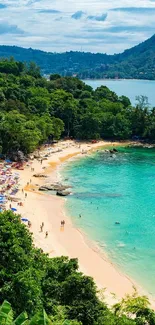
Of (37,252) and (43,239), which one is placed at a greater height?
(37,252)

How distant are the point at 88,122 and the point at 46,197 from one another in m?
29.7

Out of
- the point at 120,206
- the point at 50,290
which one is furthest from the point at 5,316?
the point at 120,206

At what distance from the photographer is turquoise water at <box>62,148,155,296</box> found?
101 feet

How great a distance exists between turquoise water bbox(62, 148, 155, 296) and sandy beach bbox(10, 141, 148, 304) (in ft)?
3.24

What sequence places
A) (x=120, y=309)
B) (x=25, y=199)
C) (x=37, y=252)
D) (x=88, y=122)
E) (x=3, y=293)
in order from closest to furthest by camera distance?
(x=3, y=293) < (x=120, y=309) < (x=37, y=252) < (x=25, y=199) < (x=88, y=122)

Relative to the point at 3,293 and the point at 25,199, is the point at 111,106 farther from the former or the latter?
the point at 3,293

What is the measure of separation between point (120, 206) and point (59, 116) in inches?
1386

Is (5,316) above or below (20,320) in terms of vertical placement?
above

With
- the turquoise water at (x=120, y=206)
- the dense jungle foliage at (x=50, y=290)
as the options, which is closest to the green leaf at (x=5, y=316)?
the dense jungle foliage at (x=50, y=290)

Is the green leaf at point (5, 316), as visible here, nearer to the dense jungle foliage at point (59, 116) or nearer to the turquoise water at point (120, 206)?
the turquoise water at point (120, 206)

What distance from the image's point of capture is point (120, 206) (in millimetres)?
41531

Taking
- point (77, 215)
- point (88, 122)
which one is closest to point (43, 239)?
point (77, 215)

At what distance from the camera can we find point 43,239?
32.8m

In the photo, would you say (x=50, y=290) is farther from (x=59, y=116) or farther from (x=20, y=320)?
(x=59, y=116)
